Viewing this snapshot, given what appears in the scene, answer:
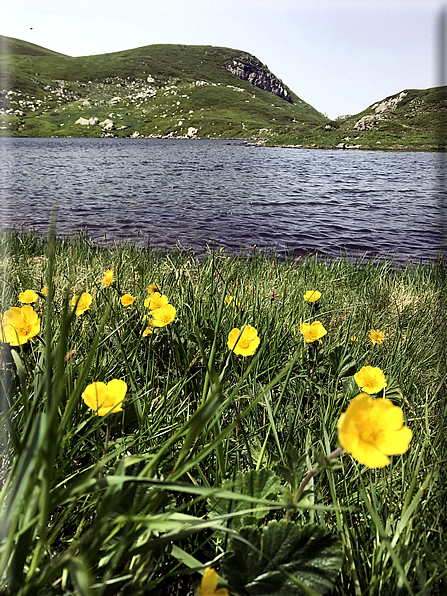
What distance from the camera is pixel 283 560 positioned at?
708mm

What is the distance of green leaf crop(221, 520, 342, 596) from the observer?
2.18ft

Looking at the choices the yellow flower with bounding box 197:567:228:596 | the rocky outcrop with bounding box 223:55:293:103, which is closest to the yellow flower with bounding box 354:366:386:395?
the yellow flower with bounding box 197:567:228:596

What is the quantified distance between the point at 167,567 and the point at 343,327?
2022 millimetres

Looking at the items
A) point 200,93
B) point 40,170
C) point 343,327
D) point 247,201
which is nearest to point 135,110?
point 200,93

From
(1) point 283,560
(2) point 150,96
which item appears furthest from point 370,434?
(2) point 150,96

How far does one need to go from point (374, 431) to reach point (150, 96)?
12732 cm

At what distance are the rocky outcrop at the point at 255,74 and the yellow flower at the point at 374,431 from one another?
165495mm

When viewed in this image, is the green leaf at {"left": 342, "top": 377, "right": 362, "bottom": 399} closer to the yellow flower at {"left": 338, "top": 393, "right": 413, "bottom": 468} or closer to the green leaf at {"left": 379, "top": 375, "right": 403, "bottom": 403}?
the green leaf at {"left": 379, "top": 375, "right": 403, "bottom": 403}

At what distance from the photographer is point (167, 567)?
86 centimetres

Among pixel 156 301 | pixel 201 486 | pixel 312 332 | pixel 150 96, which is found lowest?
pixel 201 486

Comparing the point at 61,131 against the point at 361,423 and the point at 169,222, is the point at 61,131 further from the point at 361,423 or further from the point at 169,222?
the point at 361,423

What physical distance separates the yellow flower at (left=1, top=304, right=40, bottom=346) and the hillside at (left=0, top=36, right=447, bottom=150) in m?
59.3

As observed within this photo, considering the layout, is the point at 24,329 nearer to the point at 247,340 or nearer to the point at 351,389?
the point at 247,340

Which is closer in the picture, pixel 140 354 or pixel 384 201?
pixel 140 354
